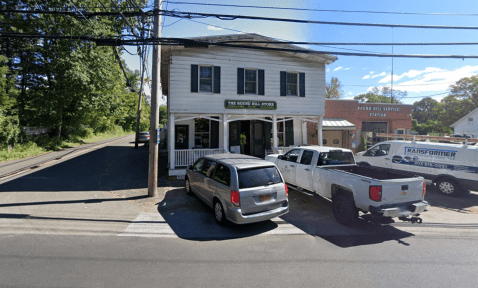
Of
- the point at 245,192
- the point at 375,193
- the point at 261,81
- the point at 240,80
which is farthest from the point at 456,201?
the point at 240,80

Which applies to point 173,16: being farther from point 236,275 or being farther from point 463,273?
point 463,273

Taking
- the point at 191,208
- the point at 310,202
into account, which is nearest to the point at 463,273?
the point at 310,202

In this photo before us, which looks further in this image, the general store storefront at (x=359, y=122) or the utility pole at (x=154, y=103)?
the general store storefront at (x=359, y=122)

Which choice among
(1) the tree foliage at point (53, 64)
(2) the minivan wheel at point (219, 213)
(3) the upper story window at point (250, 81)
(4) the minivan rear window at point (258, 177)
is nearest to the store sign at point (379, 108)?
(3) the upper story window at point (250, 81)

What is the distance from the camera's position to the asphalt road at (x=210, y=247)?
391 cm

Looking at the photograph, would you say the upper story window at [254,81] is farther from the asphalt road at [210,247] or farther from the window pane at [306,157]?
Answer: the asphalt road at [210,247]

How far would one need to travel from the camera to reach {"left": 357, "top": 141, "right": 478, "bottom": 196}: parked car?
8.73m

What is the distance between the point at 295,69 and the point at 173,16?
7.89 metres

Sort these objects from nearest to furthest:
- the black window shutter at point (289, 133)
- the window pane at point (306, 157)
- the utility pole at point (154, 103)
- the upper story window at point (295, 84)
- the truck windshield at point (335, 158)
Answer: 1. the truck windshield at point (335, 158)
2. the window pane at point (306, 157)
3. the utility pole at point (154, 103)
4. the upper story window at point (295, 84)
5. the black window shutter at point (289, 133)

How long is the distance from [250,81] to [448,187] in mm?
9840

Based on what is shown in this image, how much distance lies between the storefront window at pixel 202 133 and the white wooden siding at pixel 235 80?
2.40 m

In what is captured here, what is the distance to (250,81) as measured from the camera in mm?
13469

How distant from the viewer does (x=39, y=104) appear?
2011cm

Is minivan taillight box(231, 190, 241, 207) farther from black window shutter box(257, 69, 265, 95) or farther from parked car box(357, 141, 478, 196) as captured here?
black window shutter box(257, 69, 265, 95)
